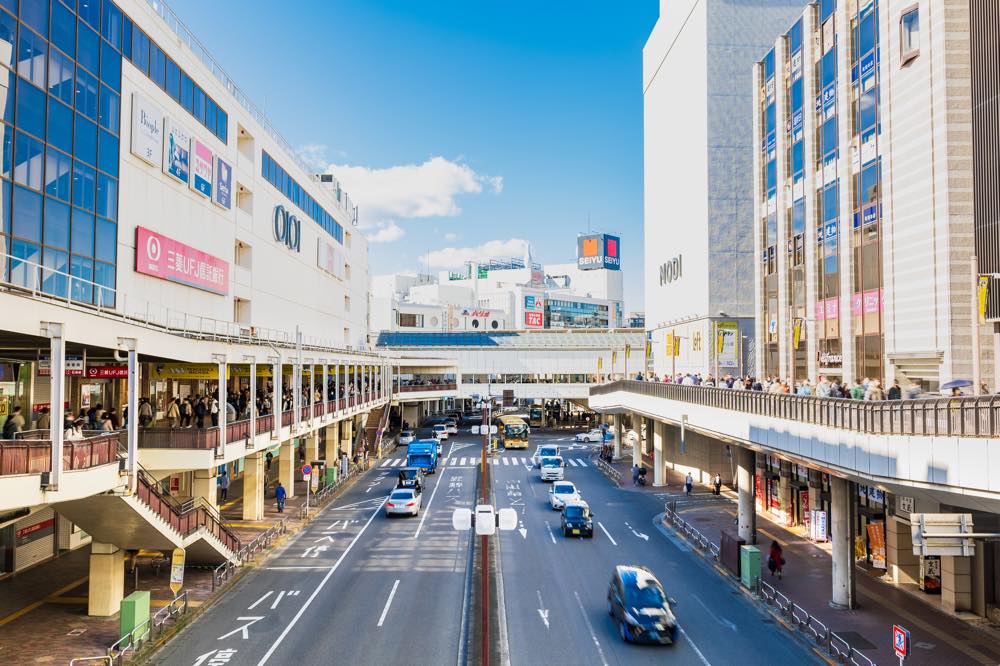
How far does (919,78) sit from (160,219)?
109ft

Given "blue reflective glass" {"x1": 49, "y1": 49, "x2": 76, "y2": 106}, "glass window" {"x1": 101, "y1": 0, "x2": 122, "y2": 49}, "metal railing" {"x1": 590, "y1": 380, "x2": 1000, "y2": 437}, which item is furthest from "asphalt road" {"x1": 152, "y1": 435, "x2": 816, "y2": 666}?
"glass window" {"x1": 101, "y1": 0, "x2": 122, "y2": 49}

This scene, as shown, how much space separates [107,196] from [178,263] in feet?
20.5

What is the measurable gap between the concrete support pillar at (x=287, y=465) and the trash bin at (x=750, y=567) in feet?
88.9

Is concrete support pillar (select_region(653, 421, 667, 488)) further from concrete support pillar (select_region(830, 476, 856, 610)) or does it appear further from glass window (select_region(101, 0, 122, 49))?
glass window (select_region(101, 0, 122, 49))

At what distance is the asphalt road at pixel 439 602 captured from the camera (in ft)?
→ 68.8

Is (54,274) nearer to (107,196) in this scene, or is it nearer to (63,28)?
(107,196)

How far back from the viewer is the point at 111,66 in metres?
31.3

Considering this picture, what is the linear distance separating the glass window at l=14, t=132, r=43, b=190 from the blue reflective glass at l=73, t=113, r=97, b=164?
7.41ft

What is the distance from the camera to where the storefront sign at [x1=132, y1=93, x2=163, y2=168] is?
33.0 metres

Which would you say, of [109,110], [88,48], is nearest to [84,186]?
[109,110]

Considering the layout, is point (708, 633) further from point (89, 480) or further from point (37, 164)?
point (37, 164)

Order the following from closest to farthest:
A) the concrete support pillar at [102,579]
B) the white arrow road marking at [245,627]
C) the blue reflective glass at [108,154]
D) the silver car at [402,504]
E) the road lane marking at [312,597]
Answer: the road lane marking at [312,597], the white arrow road marking at [245,627], the concrete support pillar at [102,579], the blue reflective glass at [108,154], the silver car at [402,504]

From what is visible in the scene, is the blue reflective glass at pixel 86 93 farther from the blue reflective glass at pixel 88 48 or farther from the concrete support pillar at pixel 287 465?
the concrete support pillar at pixel 287 465

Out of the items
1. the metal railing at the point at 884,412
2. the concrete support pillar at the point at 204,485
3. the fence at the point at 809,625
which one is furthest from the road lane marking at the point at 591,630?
the concrete support pillar at the point at 204,485
